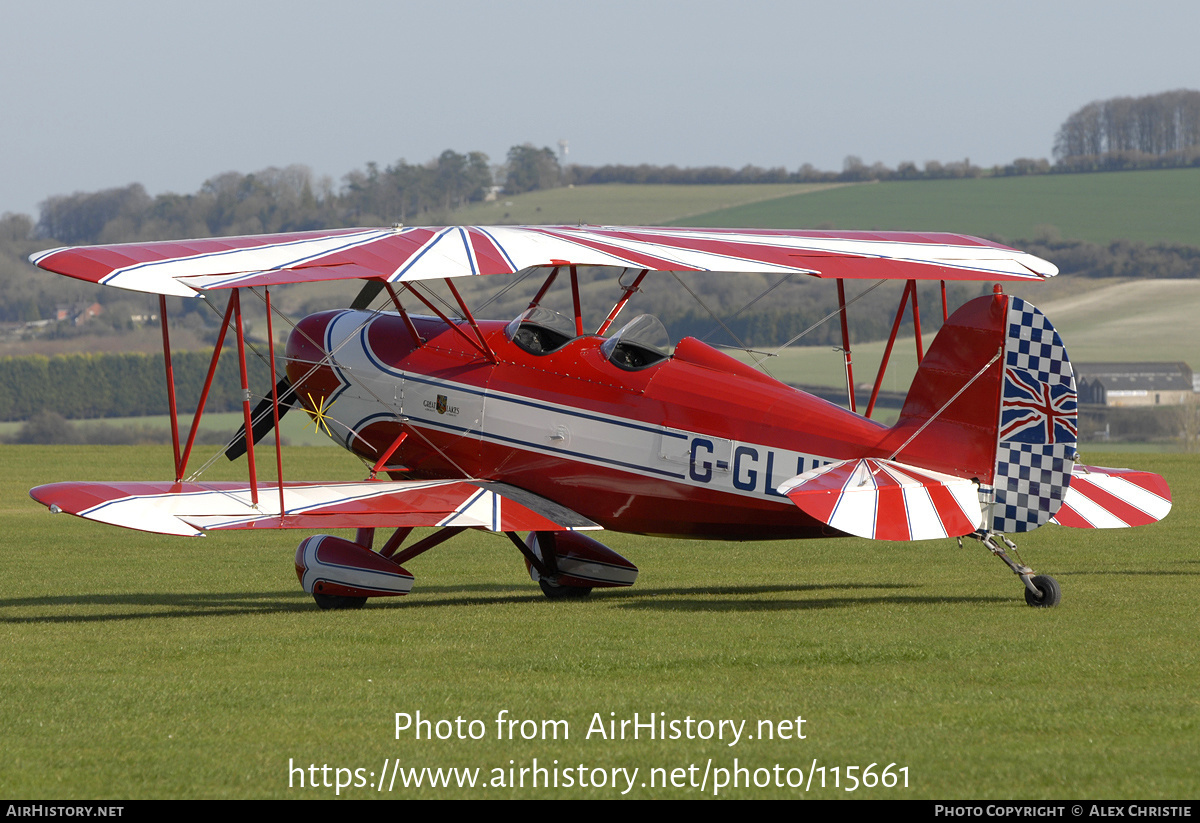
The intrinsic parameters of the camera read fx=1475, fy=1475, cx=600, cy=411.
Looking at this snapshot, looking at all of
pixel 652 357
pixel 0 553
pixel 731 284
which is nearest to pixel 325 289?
pixel 731 284

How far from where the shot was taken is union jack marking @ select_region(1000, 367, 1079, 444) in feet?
29.2

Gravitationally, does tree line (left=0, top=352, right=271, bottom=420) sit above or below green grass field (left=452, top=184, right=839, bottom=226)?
below

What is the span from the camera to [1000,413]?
9.15 metres

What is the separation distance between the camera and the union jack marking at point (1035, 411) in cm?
891

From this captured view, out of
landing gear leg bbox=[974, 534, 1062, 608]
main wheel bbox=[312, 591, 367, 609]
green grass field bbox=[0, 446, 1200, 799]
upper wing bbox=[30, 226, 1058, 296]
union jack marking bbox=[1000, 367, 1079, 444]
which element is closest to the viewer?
green grass field bbox=[0, 446, 1200, 799]

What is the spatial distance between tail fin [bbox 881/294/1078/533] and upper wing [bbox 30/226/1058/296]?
46.6 inches

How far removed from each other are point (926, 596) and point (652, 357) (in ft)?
8.43

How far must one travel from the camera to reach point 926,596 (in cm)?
1042

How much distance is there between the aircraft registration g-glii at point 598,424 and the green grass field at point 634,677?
60 cm

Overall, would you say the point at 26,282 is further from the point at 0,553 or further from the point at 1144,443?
the point at 0,553

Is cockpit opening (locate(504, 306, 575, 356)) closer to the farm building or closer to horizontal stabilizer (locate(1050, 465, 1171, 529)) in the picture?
horizontal stabilizer (locate(1050, 465, 1171, 529))

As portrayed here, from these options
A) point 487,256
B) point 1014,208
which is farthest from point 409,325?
point 1014,208

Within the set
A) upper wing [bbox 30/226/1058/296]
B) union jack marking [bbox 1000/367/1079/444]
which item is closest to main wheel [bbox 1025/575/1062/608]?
union jack marking [bbox 1000/367/1079/444]

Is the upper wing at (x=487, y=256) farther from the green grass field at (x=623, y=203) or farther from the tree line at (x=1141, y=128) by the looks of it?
the tree line at (x=1141, y=128)
